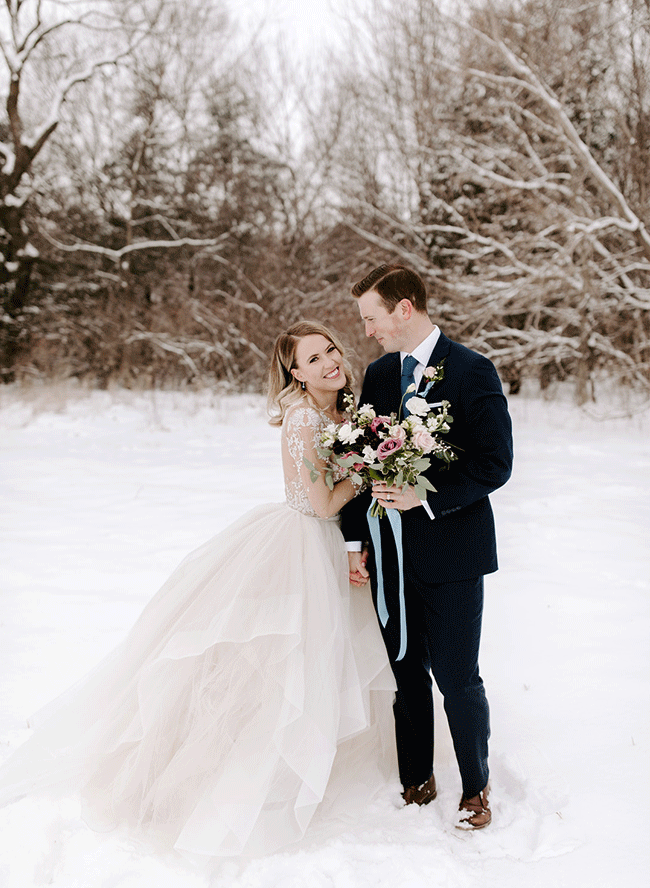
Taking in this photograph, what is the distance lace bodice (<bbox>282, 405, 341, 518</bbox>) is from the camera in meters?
2.46

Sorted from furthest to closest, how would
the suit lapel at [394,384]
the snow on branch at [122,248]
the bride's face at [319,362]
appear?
the snow on branch at [122,248] < the bride's face at [319,362] < the suit lapel at [394,384]

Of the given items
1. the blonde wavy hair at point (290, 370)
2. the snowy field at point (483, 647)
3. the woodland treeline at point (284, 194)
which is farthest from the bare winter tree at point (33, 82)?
the blonde wavy hair at point (290, 370)

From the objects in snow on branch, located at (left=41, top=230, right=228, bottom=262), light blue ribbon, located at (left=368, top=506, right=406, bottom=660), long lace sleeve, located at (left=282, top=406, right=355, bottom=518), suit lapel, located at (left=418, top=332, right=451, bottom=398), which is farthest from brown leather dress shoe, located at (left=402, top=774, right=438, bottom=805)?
snow on branch, located at (left=41, top=230, right=228, bottom=262)

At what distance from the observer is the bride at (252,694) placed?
2166 mm

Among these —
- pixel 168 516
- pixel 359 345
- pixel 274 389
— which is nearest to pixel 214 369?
pixel 359 345

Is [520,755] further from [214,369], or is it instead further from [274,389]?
[214,369]

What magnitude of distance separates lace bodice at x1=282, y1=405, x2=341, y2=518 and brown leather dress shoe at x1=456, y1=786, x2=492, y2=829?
114 centimetres

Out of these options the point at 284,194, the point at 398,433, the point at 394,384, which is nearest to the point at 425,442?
the point at 398,433

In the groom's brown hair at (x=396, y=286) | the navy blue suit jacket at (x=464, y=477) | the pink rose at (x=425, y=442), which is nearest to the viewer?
the pink rose at (x=425, y=442)

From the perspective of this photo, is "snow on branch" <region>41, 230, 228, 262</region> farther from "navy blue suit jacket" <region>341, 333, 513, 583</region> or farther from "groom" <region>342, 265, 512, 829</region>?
"navy blue suit jacket" <region>341, 333, 513, 583</region>

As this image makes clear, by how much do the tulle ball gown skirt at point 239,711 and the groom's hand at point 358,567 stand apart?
6cm

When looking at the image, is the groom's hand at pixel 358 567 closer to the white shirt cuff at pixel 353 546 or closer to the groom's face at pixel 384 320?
the white shirt cuff at pixel 353 546

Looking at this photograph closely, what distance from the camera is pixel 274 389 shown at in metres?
2.70

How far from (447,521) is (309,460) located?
1.82ft
